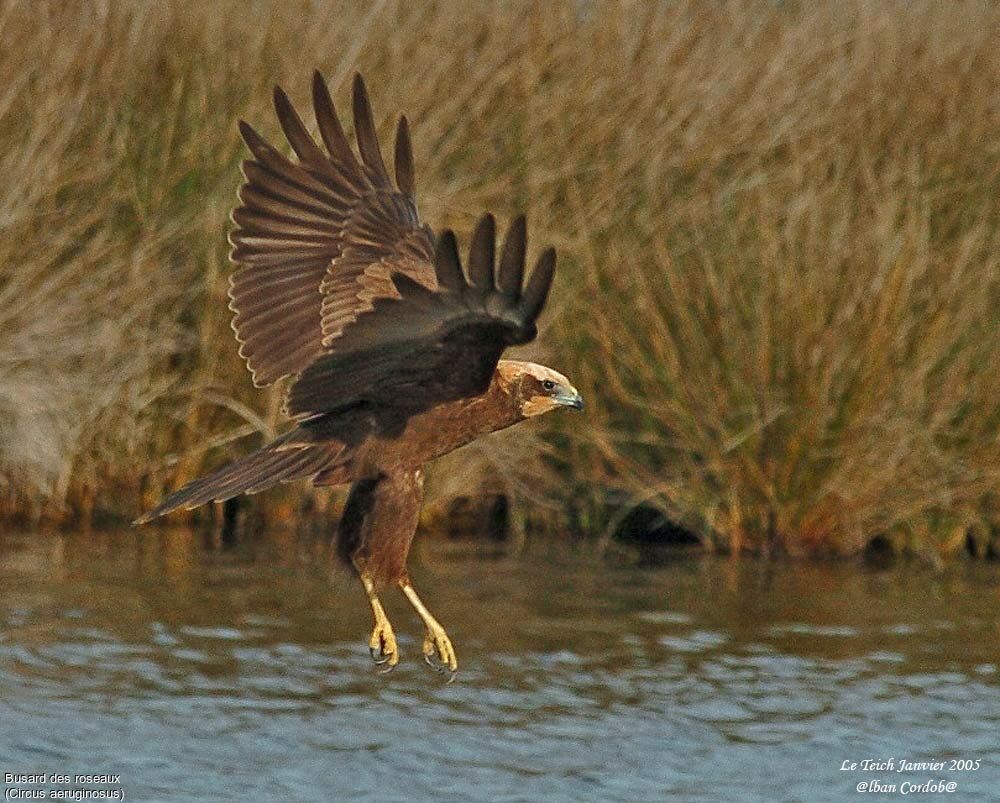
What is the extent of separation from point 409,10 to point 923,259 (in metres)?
2.93

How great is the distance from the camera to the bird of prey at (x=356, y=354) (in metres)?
5.54

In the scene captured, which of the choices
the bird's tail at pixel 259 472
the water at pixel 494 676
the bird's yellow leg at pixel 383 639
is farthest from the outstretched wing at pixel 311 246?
the water at pixel 494 676

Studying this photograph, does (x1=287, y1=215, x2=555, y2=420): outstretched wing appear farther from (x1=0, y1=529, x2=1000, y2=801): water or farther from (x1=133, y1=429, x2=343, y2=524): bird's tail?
(x1=0, y1=529, x2=1000, y2=801): water

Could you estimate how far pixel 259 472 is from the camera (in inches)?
223

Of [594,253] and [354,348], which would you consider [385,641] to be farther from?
[594,253]

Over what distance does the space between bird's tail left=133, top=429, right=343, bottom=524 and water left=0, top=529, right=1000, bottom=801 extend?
1.16 m

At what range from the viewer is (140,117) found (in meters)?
9.86

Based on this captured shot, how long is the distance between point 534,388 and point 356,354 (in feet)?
1.89

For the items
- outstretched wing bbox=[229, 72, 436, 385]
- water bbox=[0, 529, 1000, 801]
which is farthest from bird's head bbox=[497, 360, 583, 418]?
water bbox=[0, 529, 1000, 801]

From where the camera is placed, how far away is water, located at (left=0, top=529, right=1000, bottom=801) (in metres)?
6.66

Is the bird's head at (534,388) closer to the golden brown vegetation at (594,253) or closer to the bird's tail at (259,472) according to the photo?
the bird's tail at (259,472)

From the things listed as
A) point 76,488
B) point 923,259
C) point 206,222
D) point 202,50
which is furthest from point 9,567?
point 923,259

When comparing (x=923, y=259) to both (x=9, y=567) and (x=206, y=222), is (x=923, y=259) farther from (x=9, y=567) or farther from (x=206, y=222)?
(x=9, y=567)

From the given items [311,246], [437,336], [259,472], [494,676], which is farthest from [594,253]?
[437,336]
